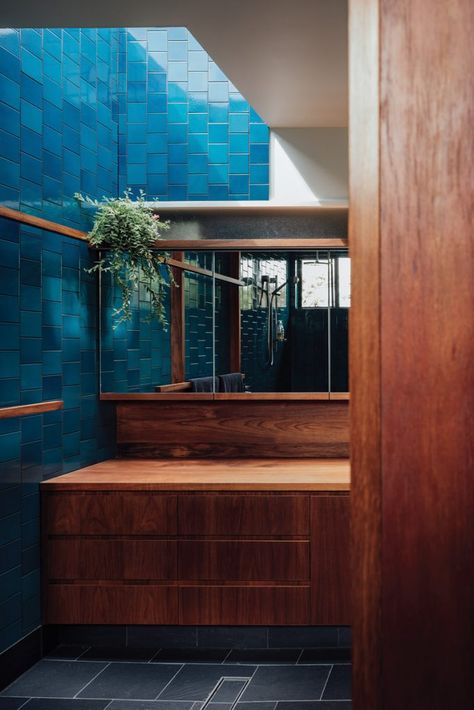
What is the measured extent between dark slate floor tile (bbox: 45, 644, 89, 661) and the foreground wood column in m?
2.83

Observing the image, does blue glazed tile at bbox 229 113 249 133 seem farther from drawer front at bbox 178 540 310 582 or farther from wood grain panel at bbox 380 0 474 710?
wood grain panel at bbox 380 0 474 710

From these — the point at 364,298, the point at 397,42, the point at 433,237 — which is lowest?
the point at 364,298

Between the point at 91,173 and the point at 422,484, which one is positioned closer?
the point at 422,484

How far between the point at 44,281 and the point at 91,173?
35.6 inches

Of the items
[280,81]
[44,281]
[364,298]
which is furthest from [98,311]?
[364,298]

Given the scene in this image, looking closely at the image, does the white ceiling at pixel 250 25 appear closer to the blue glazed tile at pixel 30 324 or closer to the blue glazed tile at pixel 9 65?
the blue glazed tile at pixel 9 65

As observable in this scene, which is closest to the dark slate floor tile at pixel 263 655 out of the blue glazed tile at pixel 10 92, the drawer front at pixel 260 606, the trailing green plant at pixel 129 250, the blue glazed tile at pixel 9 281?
the drawer front at pixel 260 606

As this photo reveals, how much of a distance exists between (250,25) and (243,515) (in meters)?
2.21

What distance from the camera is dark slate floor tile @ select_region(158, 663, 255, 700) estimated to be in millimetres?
3389

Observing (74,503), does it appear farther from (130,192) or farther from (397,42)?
(397,42)

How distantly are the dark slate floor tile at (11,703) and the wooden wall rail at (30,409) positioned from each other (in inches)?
47.5

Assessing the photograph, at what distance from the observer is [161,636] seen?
3.90m

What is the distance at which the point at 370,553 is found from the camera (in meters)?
1.35

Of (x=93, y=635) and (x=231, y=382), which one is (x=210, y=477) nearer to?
(x=231, y=382)
